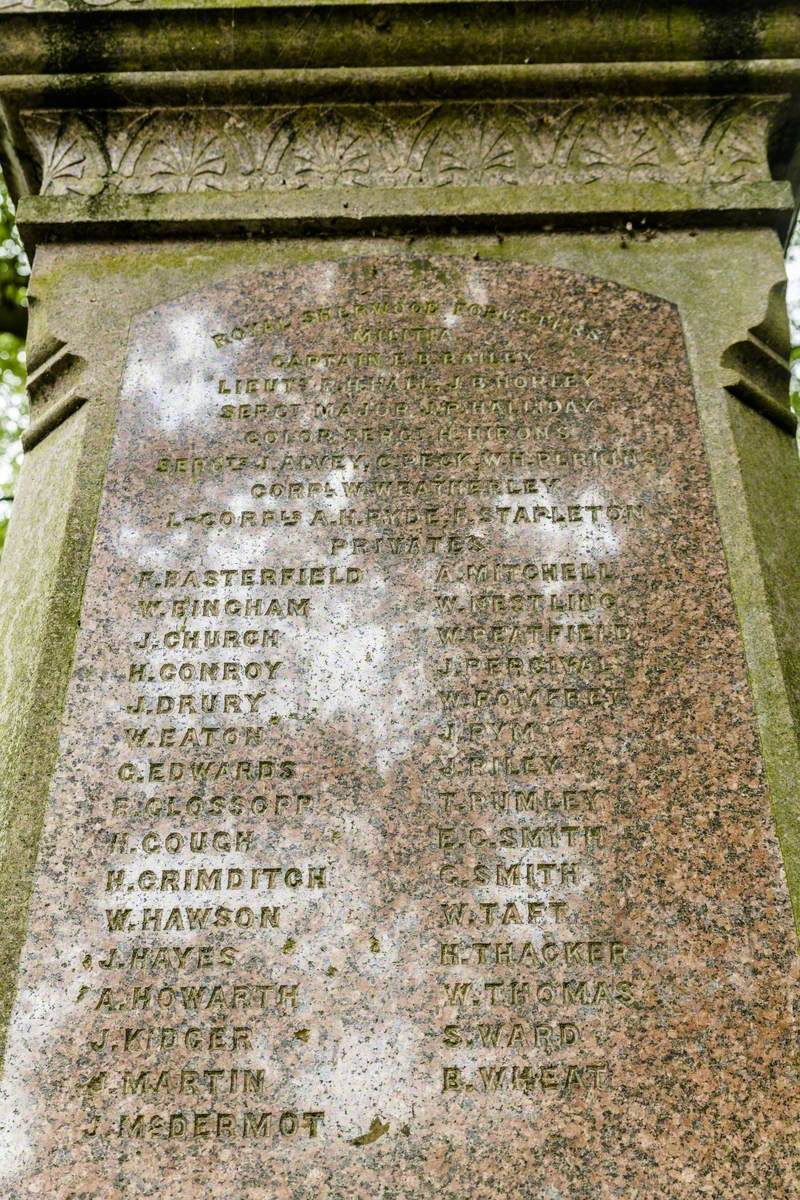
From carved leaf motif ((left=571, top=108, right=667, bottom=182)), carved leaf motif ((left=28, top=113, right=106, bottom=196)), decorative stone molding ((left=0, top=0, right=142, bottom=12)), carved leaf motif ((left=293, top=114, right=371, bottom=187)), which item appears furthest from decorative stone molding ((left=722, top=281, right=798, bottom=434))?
decorative stone molding ((left=0, top=0, right=142, bottom=12))

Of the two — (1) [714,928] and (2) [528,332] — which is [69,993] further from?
(2) [528,332]

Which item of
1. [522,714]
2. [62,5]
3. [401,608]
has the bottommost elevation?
[522,714]

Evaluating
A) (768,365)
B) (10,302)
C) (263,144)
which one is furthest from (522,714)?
(10,302)

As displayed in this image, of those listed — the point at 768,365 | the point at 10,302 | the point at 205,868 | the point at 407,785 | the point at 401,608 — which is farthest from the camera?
the point at 10,302

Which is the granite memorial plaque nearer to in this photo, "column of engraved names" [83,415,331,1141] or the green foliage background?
"column of engraved names" [83,415,331,1141]

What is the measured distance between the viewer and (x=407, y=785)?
310 centimetres

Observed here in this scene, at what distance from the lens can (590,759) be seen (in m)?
3.13

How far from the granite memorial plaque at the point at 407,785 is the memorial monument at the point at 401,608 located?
11mm

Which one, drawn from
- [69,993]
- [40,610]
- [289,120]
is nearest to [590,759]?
[69,993]

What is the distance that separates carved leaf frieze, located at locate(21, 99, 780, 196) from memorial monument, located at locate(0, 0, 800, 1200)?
2 cm

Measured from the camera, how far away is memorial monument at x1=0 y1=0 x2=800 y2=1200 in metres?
2.73

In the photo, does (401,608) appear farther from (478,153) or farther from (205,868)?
(478,153)

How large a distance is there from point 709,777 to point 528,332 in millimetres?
1688

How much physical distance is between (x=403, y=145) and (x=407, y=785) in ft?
8.21
